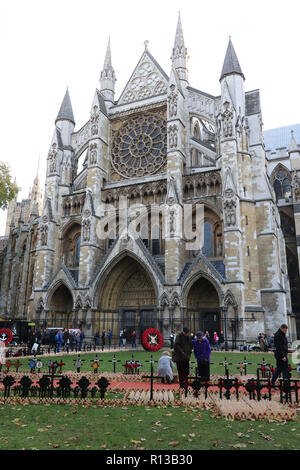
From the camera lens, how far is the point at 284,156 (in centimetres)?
3922

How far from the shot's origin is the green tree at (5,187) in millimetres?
24906

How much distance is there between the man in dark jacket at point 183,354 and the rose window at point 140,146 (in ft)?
70.8

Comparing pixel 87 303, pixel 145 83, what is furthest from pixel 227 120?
pixel 87 303

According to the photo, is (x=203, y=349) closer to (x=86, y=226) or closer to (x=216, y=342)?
(x=216, y=342)

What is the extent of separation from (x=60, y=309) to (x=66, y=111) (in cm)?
1834

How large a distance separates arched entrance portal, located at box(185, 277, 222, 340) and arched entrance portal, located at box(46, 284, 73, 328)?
1045cm

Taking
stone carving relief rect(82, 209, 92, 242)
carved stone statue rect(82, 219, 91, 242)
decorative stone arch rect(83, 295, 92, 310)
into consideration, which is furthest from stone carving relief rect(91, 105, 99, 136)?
decorative stone arch rect(83, 295, 92, 310)

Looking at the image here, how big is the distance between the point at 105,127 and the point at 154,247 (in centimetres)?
1196

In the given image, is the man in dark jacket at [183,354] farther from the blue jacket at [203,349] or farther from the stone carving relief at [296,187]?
the stone carving relief at [296,187]

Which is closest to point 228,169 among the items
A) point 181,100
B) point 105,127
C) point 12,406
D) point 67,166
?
point 181,100

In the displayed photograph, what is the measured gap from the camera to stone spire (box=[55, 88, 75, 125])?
34188 mm

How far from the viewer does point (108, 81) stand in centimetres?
3484

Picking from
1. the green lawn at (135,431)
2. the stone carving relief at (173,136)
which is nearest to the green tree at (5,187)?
the stone carving relief at (173,136)

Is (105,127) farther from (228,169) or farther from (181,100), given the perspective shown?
(228,169)
